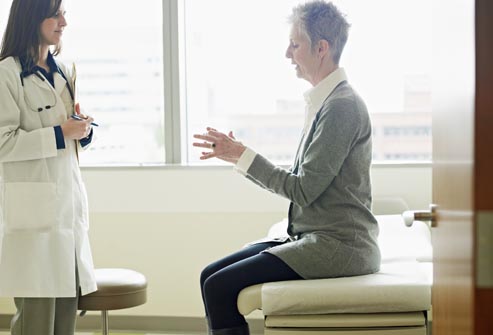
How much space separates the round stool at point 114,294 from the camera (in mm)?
2871

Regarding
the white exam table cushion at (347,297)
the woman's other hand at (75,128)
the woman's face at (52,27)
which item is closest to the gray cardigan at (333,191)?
the white exam table cushion at (347,297)

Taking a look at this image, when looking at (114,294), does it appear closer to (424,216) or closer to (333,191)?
(333,191)

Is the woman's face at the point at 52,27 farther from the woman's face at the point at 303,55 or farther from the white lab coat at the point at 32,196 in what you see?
the woman's face at the point at 303,55

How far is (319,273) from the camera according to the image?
2.33m

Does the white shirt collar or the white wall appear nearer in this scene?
the white shirt collar

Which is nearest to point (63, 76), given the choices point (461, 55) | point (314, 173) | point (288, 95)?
point (314, 173)

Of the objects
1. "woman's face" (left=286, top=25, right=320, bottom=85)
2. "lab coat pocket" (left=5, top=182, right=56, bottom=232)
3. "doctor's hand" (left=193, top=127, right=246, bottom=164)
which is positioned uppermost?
"woman's face" (left=286, top=25, right=320, bottom=85)

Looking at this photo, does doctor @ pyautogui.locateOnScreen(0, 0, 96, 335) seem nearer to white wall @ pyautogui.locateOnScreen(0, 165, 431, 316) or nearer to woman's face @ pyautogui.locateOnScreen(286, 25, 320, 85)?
woman's face @ pyautogui.locateOnScreen(286, 25, 320, 85)

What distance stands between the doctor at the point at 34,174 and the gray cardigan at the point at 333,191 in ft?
2.46

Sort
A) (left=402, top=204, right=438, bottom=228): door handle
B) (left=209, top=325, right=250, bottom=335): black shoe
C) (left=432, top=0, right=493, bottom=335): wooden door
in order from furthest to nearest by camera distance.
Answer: (left=209, top=325, right=250, bottom=335): black shoe, (left=402, top=204, right=438, bottom=228): door handle, (left=432, top=0, right=493, bottom=335): wooden door

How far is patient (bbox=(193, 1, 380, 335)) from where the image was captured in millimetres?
2299

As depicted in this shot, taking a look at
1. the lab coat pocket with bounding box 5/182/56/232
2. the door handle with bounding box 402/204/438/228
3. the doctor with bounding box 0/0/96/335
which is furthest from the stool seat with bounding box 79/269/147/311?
the door handle with bounding box 402/204/438/228

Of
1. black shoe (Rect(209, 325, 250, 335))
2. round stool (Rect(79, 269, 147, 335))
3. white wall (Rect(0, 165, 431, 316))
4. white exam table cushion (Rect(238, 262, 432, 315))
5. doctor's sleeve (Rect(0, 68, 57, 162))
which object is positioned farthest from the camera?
white wall (Rect(0, 165, 431, 316))

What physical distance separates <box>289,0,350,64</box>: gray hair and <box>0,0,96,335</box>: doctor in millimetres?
883
